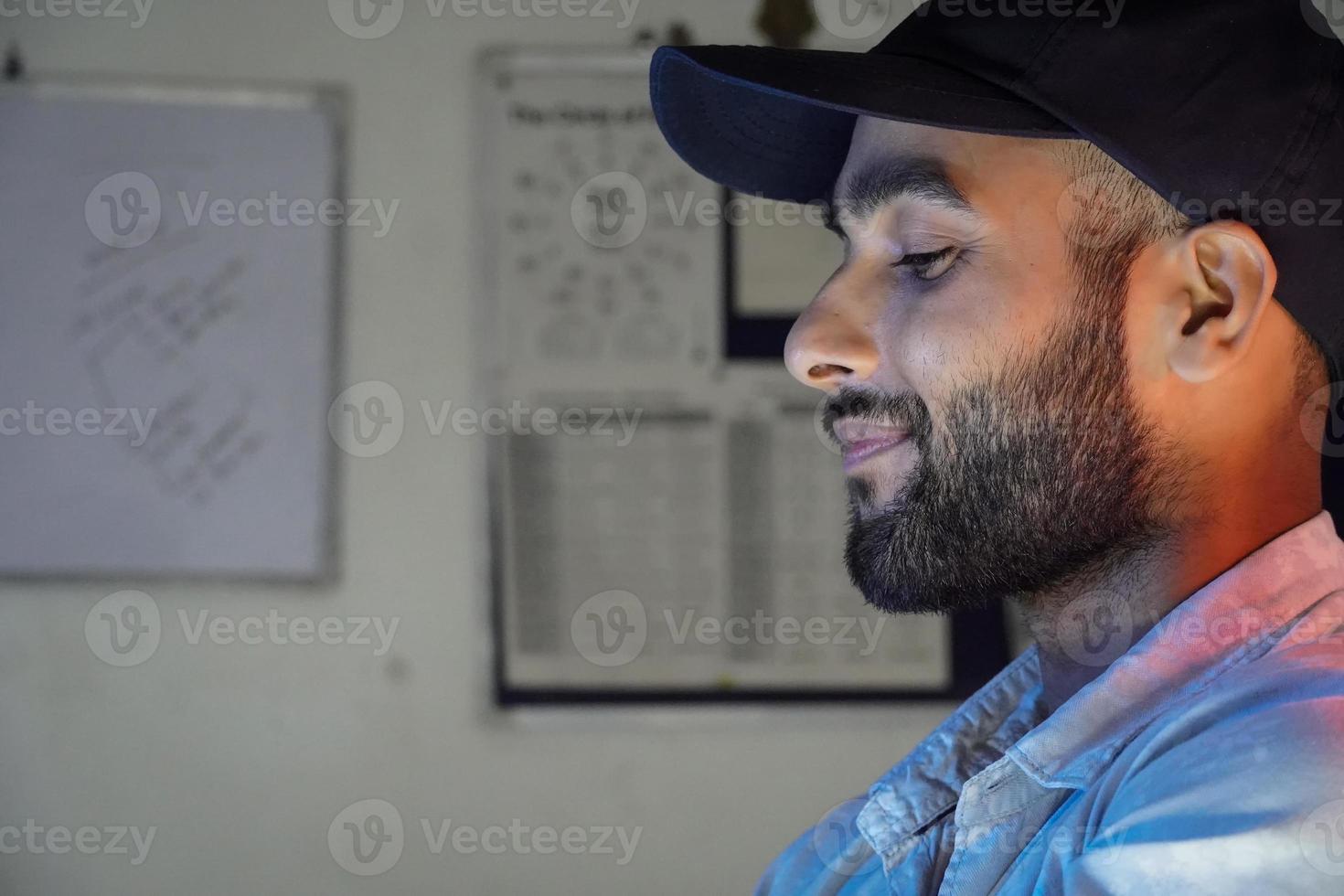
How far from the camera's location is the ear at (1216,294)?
0.70m

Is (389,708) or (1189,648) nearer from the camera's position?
(1189,648)

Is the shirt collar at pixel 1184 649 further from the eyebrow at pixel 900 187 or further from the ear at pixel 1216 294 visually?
the eyebrow at pixel 900 187

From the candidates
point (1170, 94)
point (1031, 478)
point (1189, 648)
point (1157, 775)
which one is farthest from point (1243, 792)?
point (1170, 94)

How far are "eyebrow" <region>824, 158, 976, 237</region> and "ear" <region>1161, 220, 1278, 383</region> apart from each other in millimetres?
146

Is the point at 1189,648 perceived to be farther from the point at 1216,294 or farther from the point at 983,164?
the point at 983,164

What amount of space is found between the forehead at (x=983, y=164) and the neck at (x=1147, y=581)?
0.25 m

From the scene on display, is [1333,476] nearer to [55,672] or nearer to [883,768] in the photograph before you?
[883,768]

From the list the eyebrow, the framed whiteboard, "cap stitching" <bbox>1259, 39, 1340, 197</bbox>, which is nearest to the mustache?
the eyebrow

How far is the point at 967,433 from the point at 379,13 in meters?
1.27

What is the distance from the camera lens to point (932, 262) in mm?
789

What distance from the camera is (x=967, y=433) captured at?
2.55 ft

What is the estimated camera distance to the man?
0.67 meters

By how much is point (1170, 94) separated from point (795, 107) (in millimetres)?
357

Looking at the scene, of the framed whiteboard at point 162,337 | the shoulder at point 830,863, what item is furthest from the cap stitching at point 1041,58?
the framed whiteboard at point 162,337
